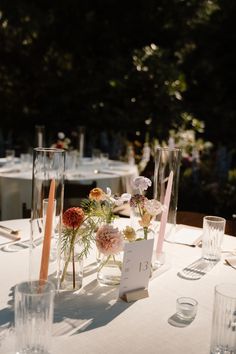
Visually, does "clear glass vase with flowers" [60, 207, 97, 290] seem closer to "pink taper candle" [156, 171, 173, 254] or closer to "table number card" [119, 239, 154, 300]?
"table number card" [119, 239, 154, 300]

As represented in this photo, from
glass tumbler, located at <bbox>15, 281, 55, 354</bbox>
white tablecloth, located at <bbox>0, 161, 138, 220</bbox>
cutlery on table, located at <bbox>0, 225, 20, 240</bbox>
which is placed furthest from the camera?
white tablecloth, located at <bbox>0, 161, 138, 220</bbox>

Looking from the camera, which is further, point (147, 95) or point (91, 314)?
point (147, 95)

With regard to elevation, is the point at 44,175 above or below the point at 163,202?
above

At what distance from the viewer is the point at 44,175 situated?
1.46m

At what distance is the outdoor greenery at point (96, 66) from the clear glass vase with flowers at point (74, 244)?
657 cm

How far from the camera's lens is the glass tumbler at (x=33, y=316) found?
1104mm

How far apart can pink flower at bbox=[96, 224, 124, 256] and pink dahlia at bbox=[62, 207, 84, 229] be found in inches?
2.9

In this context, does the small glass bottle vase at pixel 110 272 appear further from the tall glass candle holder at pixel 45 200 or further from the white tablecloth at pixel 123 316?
the tall glass candle holder at pixel 45 200

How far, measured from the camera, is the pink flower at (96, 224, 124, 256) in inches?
57.9

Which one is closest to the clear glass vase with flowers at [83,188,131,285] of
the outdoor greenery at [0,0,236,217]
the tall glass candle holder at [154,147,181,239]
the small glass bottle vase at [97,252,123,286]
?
the small glass bottle vase at [97,252,123,286]

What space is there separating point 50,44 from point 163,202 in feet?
24.9

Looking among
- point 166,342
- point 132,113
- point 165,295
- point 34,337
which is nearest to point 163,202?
point 165,295

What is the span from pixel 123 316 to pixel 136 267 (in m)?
0.17

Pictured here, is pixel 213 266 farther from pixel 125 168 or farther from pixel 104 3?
pixel 104 3
